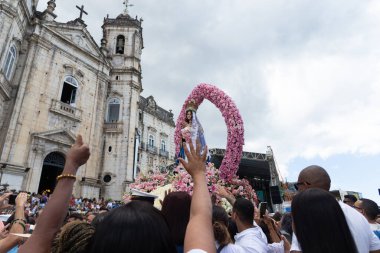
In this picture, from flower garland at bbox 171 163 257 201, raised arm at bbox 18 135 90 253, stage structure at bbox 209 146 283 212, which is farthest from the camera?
stage structure at bbox 209 146 283 212

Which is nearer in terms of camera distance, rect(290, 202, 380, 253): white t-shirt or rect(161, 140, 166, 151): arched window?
rect(290, 202, 380, 253): white t-shirt

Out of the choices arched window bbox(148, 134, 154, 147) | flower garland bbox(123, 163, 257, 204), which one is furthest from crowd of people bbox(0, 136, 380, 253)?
arched window bbox(148, 134, 154, 147)

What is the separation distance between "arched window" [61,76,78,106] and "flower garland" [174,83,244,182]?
13723mm

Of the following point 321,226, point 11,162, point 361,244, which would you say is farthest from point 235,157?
point 11,162

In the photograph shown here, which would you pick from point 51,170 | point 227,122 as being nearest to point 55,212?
point 227,122

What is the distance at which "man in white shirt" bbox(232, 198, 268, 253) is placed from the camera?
8.30 feet

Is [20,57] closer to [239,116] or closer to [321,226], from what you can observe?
[239,116]

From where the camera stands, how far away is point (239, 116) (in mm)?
7453

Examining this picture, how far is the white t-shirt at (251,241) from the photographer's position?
97.3 inches

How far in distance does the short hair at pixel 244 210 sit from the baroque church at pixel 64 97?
13745mm

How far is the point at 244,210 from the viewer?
119 inches

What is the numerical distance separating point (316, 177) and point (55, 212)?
2490 millimetres

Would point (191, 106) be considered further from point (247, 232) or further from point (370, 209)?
point (247, 232)

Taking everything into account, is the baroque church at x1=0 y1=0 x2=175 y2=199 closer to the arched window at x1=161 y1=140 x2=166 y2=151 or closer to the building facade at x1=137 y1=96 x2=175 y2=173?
the building facade at x1=137 y1=96 x2=175 y2=173
